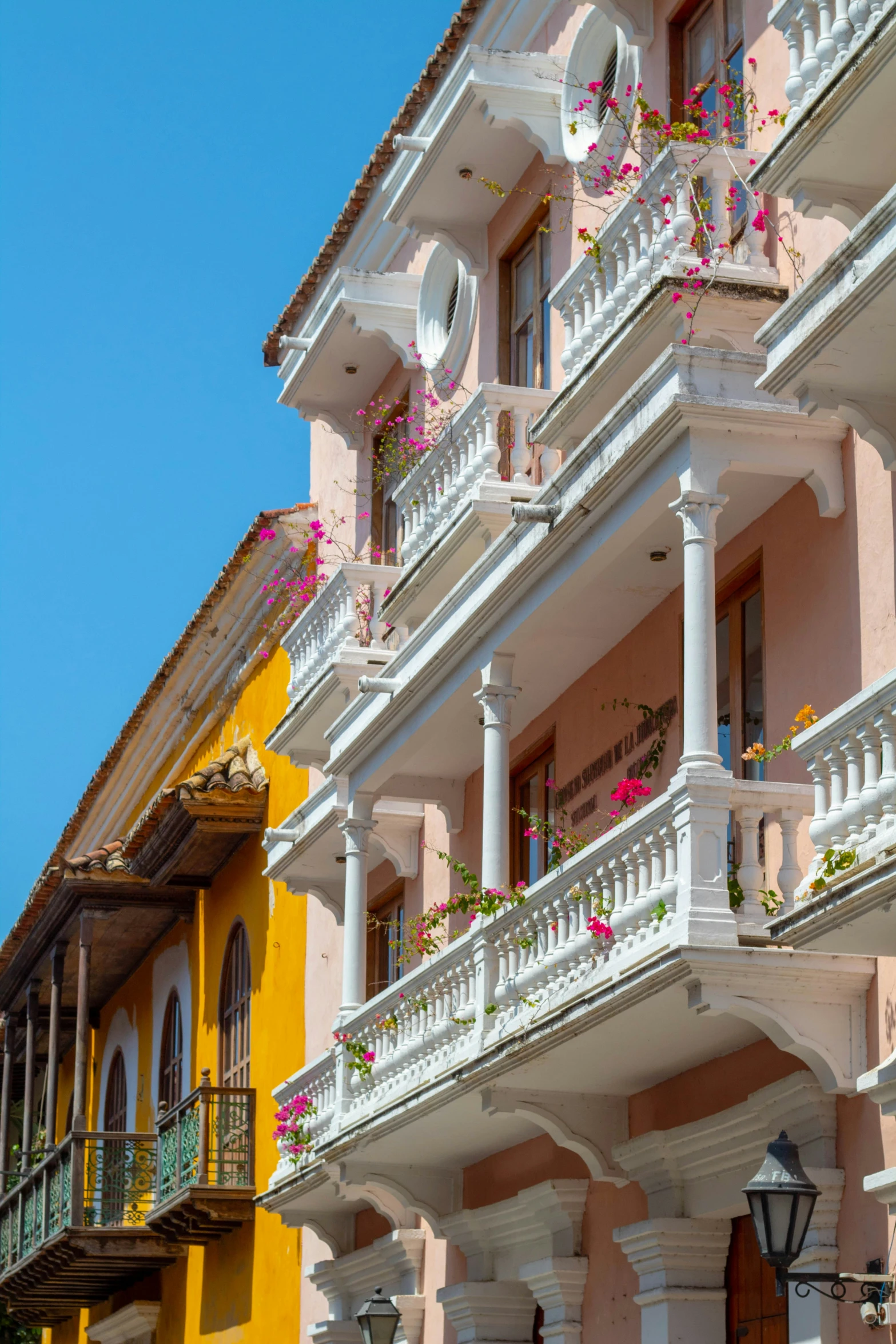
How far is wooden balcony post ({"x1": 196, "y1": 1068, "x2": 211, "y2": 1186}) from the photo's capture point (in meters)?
17.8

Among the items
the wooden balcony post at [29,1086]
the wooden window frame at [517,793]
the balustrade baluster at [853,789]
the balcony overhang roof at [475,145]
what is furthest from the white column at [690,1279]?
the wooden balcony post at [29,1086]

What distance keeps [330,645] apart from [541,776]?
9.79 ft

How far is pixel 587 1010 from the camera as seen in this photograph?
9.23 metres

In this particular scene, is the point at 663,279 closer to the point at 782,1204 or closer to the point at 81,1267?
the point at 782,1204

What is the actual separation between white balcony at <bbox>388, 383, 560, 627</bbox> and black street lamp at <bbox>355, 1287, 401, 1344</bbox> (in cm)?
429

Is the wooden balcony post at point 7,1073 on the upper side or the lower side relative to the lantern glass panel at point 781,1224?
upper

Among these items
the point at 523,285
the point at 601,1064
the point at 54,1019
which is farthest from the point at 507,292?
the point at 54,1019

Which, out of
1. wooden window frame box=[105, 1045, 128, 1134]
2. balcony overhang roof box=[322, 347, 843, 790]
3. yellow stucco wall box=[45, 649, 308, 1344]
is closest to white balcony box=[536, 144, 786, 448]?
balcony overhang roof box=[322, 347, 843, 790]

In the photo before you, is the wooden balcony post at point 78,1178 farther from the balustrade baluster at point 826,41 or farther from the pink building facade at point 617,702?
the balustrade baluster at point 826,41

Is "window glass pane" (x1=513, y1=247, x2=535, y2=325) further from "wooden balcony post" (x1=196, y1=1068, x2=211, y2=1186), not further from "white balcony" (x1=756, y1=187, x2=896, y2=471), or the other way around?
"wooden balcony post" (x1=196, y1=1068, x2=211, y2=1186)

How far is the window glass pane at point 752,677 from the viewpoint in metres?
9.98

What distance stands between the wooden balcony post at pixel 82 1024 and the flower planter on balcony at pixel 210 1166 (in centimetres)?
127

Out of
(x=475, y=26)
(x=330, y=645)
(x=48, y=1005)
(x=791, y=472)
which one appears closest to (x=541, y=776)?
(x=330, y=645)

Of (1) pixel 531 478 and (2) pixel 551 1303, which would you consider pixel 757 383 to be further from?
(2) pixel 551 1303
